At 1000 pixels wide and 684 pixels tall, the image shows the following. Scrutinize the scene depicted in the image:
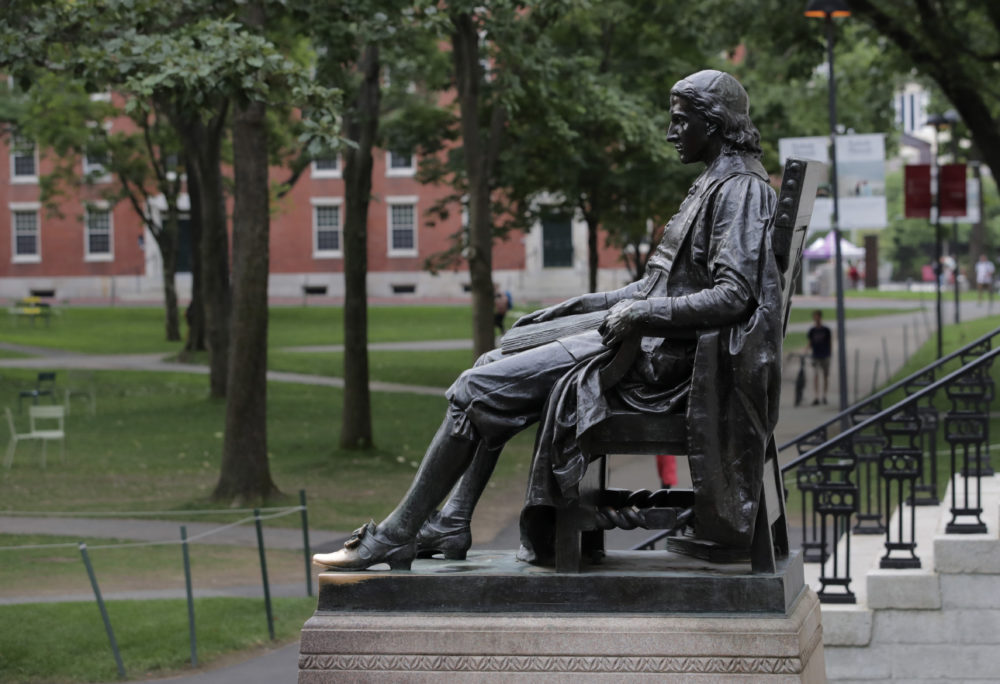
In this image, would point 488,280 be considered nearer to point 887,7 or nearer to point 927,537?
point 887,7

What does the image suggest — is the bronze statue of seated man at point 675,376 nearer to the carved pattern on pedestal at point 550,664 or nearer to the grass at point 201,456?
the carved pattern on pedestal at point 550,664

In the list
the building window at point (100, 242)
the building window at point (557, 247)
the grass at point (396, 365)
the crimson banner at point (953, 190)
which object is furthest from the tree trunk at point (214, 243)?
the building window at point (100, 242)

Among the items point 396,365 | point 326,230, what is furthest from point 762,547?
point 326,230

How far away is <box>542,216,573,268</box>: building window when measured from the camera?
65.2 m

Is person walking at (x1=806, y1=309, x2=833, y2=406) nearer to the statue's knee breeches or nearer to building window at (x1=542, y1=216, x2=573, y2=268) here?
the statue's knee breeches

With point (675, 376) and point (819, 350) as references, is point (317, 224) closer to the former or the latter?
point (819, 350)

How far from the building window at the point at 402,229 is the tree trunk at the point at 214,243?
118 ft

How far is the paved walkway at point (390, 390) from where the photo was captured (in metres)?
12.3

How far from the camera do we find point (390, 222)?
224ft

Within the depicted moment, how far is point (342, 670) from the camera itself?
6121mm

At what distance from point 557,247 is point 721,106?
59.4 m

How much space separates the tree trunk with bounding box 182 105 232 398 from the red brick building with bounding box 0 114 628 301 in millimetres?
35042

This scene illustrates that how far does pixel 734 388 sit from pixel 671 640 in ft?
3.28

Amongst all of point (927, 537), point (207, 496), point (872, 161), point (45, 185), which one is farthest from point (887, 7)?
point (45, 185)
